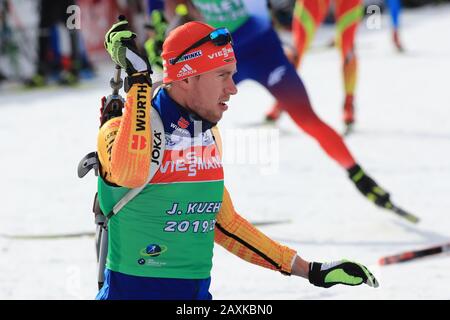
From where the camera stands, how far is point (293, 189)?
6824 mm

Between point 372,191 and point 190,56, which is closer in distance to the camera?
point 190,56

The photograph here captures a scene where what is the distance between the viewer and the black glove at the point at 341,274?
3.09 metres

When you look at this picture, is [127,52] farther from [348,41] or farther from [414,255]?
[348,41]

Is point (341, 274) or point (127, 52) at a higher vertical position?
point (127, 52)

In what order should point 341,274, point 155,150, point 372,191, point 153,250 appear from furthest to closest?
point 372,191
point 341,274
point 153,250
point 155,150

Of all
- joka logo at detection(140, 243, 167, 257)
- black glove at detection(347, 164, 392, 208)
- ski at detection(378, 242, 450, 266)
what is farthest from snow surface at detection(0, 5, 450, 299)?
joka logo at detection(140, 243, 167, 257)

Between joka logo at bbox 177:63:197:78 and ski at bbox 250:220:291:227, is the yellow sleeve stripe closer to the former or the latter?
joka logo at bbox 177:63:197:78

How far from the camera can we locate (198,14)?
614cm

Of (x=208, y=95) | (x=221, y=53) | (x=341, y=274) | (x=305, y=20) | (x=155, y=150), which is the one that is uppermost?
(x=221, y=53)

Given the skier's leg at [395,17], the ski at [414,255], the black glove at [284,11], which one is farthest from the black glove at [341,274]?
the black glove at [284,11]

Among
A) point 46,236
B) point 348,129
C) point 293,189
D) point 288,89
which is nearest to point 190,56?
point 288,89

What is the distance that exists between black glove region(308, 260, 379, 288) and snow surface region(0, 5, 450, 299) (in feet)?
4.60

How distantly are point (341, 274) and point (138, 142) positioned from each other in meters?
0.84
